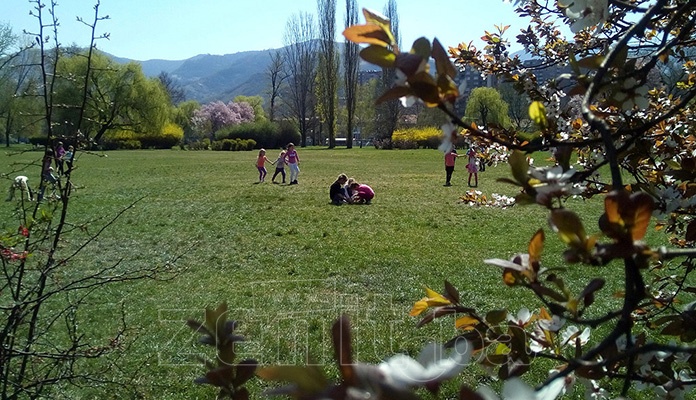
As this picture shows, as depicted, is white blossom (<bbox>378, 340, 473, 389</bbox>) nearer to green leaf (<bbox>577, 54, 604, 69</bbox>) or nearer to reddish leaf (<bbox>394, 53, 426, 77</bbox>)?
reddish leaf (<bbox>394, 53, 426, 77</bbox>)

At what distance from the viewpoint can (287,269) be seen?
6.03 meters

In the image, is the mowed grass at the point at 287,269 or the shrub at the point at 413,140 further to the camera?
A: the shrub at the point at 413,140

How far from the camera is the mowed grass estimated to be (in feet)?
12.4

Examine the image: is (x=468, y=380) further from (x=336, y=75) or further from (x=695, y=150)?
(x=336, y=75)

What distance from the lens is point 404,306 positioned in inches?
189

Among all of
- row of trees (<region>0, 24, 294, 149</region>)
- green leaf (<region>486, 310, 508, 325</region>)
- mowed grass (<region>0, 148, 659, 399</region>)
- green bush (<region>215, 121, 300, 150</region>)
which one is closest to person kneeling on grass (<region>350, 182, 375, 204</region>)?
mowed grass (<region>0, 148, 659, 399</region>)

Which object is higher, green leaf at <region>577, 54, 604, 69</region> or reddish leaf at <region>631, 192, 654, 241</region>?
green leaf at <region>577, 54, 604, 69</region>

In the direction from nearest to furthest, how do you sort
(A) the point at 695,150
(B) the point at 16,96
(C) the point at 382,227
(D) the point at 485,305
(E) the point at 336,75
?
(A) the point at 695,150, (B) the point at 16,96, (D) the point at 485,305, (C) the point at 382,227, (E) the point at 336,75

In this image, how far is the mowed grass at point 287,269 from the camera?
12.4 ft

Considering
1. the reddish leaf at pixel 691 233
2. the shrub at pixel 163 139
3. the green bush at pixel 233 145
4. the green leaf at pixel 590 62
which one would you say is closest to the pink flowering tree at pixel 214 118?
the shrub at pixel 163 139

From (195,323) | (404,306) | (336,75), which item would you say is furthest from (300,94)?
(195,323)

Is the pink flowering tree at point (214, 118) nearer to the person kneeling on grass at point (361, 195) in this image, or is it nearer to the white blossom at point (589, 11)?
the person kneeling on grass at point (361, 195)

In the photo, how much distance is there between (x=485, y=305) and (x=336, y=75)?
133 ft

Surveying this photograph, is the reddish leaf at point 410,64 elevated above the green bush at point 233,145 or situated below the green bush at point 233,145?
above
